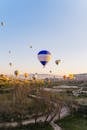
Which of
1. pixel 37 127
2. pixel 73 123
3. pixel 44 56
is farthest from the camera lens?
pixel 44 56

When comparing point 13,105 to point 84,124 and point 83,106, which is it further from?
point 83,106

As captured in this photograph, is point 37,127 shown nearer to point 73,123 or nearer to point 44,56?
point 73,123

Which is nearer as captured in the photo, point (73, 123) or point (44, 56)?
point (73, 123)

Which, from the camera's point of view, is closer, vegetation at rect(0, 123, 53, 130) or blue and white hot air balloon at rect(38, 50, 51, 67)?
vegetation at rect(0, 123, 53, 130)

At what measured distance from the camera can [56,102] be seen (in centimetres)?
2428

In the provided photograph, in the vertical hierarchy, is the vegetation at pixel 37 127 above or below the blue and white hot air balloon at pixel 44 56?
below

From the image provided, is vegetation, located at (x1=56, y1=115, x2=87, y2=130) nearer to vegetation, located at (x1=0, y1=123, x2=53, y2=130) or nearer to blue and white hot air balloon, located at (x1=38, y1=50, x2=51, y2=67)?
vegetation, located at (x1=0, y1=123, x2=53, y2=130)

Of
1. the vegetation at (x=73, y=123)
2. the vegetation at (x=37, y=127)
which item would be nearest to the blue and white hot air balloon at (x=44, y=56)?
the vegetation at (x=73, y=123)

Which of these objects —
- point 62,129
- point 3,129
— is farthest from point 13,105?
point 62,129

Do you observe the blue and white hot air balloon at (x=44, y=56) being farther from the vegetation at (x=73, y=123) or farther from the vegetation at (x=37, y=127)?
the vegetation at (x=37, y=127)

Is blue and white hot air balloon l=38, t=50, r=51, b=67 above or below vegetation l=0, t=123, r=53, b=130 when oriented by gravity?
above

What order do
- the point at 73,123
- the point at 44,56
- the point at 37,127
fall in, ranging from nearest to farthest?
the point at 37,127 < the point at 73,123 < the point at 44,56

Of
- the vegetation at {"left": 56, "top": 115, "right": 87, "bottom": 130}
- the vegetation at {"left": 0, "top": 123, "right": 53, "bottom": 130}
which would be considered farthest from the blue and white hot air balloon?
the vegetation at {"left": 0, "top": 123, "right": 53, "bottom": 130}

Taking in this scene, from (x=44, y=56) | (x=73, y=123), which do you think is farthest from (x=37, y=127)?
(x=44, y=56)
